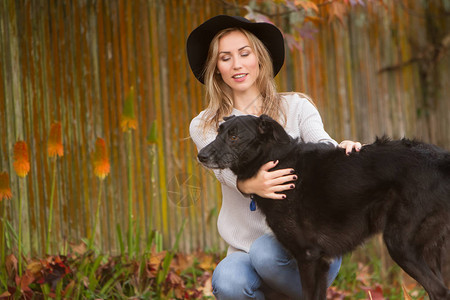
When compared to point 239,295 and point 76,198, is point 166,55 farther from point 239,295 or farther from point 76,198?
point 239,295

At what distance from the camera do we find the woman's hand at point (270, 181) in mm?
2627

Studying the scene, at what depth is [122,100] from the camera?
181 inches

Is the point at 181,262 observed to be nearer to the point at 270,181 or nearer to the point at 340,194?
the point at 270,181

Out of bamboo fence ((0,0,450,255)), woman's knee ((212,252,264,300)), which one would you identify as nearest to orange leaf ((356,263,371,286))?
bamboo fence ((0,0,450,255))

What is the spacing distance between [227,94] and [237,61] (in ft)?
0.96

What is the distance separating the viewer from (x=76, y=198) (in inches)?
175

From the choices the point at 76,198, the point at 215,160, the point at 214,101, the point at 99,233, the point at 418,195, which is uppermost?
the point at 214,101

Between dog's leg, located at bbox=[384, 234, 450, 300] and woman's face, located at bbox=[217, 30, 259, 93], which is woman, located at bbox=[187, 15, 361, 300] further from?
dog's leg, located at bbox=[384, 234, 450, 300]

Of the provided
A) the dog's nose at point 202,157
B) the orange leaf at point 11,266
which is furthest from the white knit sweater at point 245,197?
the orange leaf at point 11,266

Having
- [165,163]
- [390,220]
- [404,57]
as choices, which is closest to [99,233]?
[165,163]

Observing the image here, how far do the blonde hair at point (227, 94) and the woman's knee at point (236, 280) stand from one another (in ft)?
2.55

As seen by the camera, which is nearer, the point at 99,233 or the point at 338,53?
the point at 99,233

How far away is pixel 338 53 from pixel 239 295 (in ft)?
10.3

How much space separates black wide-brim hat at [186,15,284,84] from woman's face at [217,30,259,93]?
74 mm
